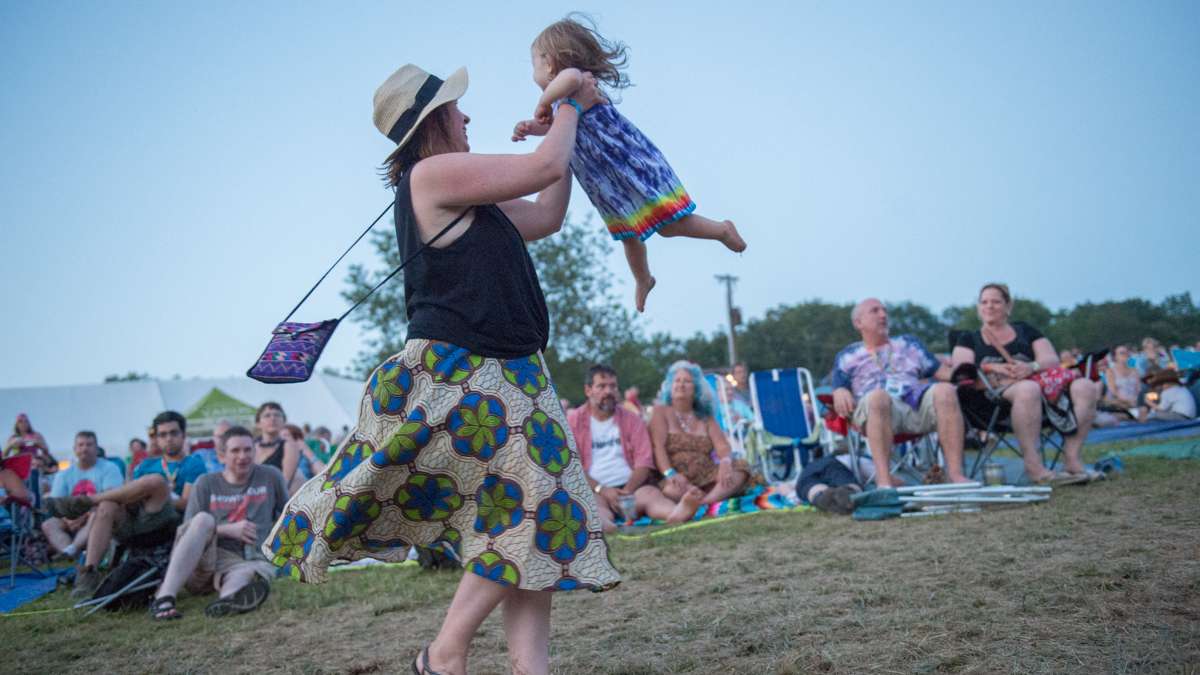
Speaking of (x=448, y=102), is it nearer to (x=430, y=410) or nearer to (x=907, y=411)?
(x=430, y=410)

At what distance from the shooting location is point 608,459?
728cm

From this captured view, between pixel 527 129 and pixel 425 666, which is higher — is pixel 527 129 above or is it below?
above

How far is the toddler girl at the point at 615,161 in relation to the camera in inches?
93.7

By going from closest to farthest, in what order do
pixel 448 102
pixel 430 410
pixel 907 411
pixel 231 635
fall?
pixel 430 410
pixel 448 102
pixel 231 635
pixel 907 411

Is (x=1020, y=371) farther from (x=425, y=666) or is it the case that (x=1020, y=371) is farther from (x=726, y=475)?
(x=425, y=666)

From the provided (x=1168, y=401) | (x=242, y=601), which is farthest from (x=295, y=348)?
(x=1168, y=401)

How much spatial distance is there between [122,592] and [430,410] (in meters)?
3.57

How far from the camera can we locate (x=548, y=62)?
2395 millimetres

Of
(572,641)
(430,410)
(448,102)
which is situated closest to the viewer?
(430,410)

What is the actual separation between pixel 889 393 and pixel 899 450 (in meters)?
1.85

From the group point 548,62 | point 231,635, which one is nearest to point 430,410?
point 548,62

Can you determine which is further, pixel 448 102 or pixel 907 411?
pixel 907 411

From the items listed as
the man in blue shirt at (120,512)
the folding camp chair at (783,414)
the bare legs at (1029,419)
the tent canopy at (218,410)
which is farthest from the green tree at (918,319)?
the man in blue shirt at (120,512)

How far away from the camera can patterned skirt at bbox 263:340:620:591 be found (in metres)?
1.83
